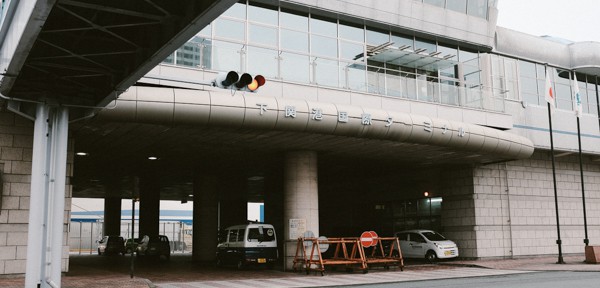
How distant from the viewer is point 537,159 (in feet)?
102

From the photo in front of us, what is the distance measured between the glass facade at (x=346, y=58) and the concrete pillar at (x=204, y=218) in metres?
12.1

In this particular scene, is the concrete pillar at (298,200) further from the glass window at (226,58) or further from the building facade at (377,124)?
the glass window at (226,58)

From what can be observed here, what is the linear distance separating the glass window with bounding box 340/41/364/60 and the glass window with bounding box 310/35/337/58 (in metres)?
0.38

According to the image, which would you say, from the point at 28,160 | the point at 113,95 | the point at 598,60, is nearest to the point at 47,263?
the point at 113,95

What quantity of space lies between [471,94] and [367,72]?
6128mm

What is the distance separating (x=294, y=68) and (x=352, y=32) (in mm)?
4613

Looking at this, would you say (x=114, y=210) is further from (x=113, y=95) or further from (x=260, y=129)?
(x=113, y=95)

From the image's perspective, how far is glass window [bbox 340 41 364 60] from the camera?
24609 mm

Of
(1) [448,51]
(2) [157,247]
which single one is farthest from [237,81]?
(2) [157,247]

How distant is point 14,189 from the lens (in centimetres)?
1794

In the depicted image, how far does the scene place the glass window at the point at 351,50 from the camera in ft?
80.7

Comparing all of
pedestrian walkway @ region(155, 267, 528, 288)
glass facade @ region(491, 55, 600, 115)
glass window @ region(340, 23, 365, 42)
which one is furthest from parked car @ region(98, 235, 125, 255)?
glass facade @ region(491, 55, 600, 115)

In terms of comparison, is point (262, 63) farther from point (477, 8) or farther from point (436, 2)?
point (477, 8)

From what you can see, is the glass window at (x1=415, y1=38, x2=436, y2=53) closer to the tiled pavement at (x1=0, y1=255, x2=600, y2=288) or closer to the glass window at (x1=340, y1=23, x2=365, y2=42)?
the glass window at (x1=340, y1=23, x2=365, y2=42)
